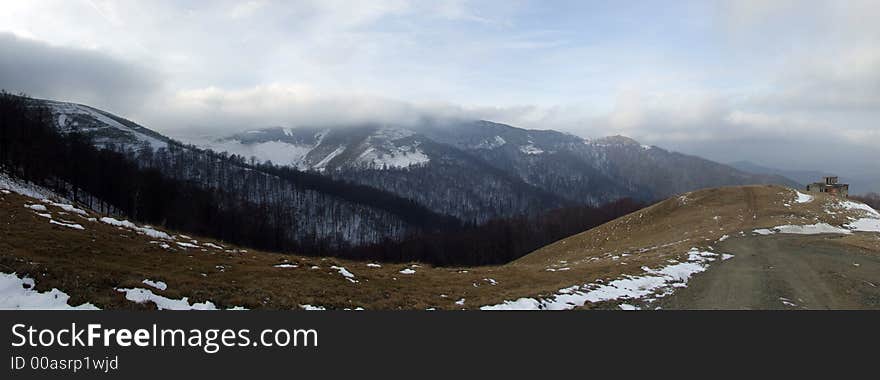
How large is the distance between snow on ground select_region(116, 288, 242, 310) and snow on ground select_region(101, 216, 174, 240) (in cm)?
1167

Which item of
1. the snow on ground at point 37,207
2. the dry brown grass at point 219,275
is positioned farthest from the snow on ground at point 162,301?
the snow on ground at point 37,207

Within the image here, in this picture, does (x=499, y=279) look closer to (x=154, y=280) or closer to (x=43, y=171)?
(x=154, y=280)

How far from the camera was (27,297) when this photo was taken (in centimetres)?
1069

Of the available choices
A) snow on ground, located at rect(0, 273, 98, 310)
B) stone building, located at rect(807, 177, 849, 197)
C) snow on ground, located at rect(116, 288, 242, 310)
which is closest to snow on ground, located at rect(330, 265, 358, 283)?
snow on ground, located at rect(116, 288, 242, 310)

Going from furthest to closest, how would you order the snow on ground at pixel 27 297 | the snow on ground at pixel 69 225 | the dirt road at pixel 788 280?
1. the snow on ground at pixel 69 225
2. the dirt road at pixel 788 280
3. the snow on ground at pixel 27 297

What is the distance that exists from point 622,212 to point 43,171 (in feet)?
617

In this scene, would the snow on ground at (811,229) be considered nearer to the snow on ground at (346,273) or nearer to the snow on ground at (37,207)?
the snow on ground at (346,273)

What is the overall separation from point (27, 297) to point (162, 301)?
9.69ft

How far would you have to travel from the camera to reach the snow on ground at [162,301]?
38.8 ft

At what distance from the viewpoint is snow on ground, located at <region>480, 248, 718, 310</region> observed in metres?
16.3

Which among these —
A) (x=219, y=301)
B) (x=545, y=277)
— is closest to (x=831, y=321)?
(x=545, y=277)

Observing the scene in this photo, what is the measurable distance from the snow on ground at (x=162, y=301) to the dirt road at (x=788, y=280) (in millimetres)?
17324

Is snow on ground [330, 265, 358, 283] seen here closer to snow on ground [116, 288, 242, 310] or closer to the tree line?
snow on ground [116, 288, 242, 310]

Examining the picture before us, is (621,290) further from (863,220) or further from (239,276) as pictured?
(863,220)
